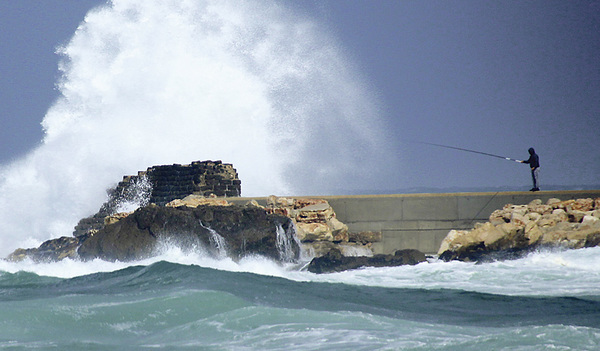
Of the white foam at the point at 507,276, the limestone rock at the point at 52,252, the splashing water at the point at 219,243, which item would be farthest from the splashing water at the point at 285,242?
the limestone rock at the point at 52,252

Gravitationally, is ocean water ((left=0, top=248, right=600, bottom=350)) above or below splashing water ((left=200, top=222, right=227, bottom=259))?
below

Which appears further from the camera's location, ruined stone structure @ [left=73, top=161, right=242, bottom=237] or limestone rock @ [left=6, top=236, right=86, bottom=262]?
ruined stone structure @ [left=73, top=161, right=242, bottom=237]

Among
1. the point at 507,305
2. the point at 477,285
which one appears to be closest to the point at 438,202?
the point at 477,285

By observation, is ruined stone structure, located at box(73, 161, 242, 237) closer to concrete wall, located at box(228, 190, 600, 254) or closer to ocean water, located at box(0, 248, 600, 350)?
concrete wall, located at box(228, 190, 600, 254)

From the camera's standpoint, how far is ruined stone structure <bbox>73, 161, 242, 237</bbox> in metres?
18.3

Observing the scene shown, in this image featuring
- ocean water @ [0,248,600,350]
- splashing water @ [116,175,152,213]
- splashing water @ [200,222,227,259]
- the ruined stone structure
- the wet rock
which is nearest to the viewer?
ocean water @ [0,248,600,350]

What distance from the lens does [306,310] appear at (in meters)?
6.63

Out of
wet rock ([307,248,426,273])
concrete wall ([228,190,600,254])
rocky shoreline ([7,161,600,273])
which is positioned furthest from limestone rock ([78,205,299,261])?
concrete wall ([228,190,600,254])

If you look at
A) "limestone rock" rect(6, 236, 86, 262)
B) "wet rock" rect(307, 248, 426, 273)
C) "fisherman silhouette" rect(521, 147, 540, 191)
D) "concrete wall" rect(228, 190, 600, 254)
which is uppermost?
"fisherman silhouette" rect(521, 147, 540, 191)

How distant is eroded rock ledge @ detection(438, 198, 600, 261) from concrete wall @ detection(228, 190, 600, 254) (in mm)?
359

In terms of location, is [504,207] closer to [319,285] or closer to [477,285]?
[477,285]

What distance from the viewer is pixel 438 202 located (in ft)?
44.9

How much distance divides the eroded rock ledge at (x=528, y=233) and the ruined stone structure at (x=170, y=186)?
7.17 meters

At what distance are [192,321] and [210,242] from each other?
607 centimetres
